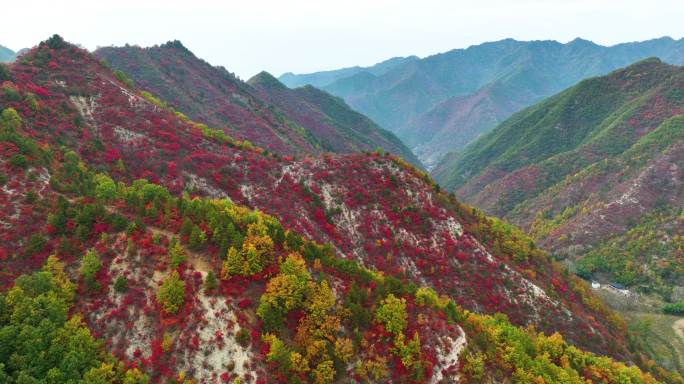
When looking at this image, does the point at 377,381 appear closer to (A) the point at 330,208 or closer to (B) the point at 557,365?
(B) the point at 557,365

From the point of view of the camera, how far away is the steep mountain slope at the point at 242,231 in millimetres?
41000

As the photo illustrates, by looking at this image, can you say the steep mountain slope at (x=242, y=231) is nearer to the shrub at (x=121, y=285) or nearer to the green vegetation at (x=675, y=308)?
the shrub at (x=121, y=285)

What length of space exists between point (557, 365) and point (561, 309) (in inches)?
1053

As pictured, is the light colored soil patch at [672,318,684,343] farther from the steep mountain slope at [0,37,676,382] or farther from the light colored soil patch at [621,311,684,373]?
the steep mountain slope at [0,37,676,382]

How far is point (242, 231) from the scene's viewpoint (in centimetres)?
4741

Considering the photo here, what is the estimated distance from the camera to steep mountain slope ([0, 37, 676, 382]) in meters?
41.0

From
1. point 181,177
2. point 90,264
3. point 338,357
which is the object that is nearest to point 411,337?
point 338,357

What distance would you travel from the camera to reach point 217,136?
97.8m

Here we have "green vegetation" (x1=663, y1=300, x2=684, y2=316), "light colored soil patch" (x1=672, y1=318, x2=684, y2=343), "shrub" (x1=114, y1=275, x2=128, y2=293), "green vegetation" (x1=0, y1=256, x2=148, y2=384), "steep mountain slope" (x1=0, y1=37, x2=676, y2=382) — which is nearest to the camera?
"green vegetation" (x1=0, y1=256, x2=148, y2=384)

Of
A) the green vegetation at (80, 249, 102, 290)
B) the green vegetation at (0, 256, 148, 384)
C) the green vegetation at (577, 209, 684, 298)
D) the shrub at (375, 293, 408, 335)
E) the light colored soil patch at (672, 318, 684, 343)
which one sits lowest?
the light colored soil patch at (672, 318, 684, 343)

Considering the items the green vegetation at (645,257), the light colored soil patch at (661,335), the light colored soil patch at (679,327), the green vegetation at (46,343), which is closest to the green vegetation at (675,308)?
the light colored soil patch at (661,335)

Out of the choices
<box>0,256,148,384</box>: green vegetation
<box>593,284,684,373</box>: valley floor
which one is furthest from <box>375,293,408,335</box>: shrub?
<box>593,284,684,373</box>: valley floor

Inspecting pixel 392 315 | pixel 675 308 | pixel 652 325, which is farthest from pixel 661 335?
pixel 392 315

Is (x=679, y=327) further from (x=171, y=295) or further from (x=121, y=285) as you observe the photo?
(x=121, y=285)
